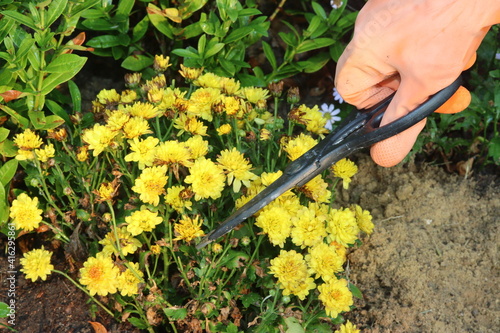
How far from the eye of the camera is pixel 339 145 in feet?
5.01

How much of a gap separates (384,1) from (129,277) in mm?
A: 949

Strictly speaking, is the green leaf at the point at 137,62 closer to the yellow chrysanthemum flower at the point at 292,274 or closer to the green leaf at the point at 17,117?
the green leaf at the point at 17,117

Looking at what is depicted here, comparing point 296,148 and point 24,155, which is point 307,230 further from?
point 24,155

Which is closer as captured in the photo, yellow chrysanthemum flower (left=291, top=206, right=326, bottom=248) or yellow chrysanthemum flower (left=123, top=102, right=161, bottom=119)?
yellow chrysanthemum flower (left=291, top=206, right=326, bottom=248)

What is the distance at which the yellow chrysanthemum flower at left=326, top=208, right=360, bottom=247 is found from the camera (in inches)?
63.7

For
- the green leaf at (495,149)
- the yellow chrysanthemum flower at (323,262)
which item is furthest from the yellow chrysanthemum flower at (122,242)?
the green leaf at (495,149)

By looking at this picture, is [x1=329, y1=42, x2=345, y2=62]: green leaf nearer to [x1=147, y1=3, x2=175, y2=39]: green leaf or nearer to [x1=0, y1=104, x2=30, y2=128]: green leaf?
[x1=147, y1=3, x2=175, y2=39]: green leaf

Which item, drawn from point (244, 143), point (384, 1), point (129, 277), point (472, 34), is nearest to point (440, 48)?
point (472, 34)

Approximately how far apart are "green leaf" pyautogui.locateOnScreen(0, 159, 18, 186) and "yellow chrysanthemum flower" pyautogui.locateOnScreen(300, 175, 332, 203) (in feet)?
2.78

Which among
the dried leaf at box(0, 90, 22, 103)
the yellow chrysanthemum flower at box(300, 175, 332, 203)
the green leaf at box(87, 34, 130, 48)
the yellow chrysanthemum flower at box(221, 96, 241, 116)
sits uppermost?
the dried leaf at box(0, 90, 22, 103)

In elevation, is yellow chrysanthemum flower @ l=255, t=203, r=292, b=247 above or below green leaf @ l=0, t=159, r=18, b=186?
below

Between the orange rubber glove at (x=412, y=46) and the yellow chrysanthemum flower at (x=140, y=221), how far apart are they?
0.59 meters

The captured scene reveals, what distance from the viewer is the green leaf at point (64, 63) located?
5.76 ft

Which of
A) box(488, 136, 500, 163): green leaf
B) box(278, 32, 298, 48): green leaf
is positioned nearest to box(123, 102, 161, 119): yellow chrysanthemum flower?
box(278, 32, 298, 48): green leaf
